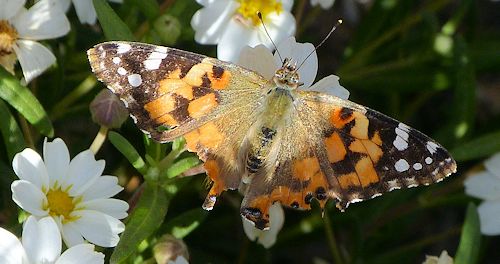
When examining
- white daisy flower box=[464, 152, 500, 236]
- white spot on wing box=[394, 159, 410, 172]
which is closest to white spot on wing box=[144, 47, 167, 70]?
white spot on wing box=[394, 159, 410, 172]

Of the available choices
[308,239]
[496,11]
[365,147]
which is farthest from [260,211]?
[496,11]

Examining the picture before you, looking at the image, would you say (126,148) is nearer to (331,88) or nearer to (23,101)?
(23,101)

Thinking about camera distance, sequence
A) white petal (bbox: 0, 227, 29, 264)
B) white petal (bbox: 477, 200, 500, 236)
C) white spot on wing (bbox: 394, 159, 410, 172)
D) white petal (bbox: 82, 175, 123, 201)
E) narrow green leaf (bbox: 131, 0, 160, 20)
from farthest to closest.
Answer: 1. white petal (bbox: 477, 200, 500, 236)
2. narrow green leaf (bbox: 131, 0, 160, 20)
3. white petal (bbox: 82, 175, 123, 201)
4. white spot on wing (bbox: 394, 159, 410, 172)
5. white petal (bbox: 0, 227, 29, 264)

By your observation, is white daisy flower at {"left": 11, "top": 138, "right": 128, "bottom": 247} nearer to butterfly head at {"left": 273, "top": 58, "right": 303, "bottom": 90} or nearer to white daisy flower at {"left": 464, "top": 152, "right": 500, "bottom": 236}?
butterfly head at {"left": 273, "top": 58, "right": 303, "bottom": 90}

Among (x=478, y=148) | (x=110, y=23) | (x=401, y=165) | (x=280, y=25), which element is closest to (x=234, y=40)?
(x=280, y=25)

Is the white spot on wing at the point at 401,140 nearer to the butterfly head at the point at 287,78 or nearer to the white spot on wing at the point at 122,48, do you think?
the butterfly head at the point at 287,78

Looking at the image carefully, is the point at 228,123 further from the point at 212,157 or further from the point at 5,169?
the point at 5,169
